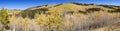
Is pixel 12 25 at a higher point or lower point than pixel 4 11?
lower

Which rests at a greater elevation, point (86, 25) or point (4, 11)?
point (4, 11)

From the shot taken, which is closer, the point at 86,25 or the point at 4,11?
the point at 4,11

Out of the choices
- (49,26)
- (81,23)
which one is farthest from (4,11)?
(81,23)

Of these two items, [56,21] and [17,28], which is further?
[17,28]

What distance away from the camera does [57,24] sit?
93.9m

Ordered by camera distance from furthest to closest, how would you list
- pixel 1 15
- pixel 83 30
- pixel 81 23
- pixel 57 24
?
1. pixel 81 23
2. pixel 83 30
3. pixel 1 15
4. pixel 57 24

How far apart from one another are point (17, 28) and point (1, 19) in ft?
160

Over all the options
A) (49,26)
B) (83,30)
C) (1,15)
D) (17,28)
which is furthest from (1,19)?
(83,30)

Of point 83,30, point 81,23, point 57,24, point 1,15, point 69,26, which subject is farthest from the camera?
point 81,23

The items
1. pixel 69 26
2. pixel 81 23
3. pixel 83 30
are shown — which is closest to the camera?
pixel 69 26

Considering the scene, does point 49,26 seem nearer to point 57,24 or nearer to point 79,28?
point 57,24

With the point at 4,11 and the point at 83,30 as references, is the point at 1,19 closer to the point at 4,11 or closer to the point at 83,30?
the point at 4,11

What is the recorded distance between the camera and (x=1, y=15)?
340ft

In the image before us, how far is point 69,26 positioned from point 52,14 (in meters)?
53.2
